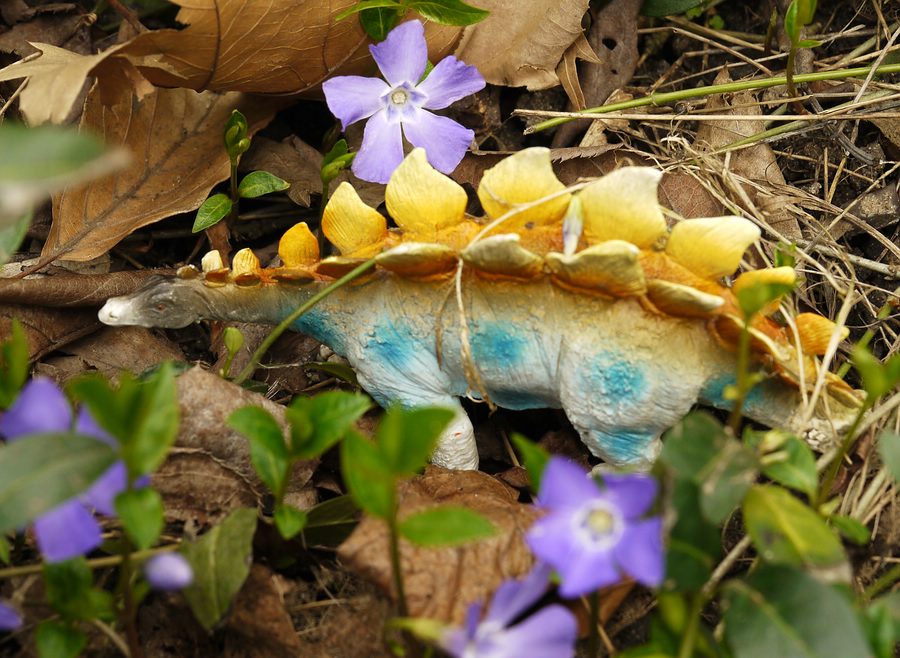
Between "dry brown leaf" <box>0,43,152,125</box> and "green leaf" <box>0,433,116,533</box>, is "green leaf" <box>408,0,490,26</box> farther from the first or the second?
"green leaf" <box>0,433,116,533</box>

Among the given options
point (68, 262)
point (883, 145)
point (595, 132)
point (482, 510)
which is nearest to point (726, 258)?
point (482, 510)

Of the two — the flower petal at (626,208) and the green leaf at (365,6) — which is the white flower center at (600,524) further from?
the green leaf at (365,6)

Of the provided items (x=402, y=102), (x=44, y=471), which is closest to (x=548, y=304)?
(x=402, y=102)

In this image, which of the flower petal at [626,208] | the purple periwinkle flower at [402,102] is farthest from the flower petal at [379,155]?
the flower petal at [626,208]

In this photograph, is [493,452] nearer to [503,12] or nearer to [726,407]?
[726,407]

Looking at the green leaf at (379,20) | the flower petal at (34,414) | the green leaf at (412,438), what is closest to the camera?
the green leaf at (412,438)

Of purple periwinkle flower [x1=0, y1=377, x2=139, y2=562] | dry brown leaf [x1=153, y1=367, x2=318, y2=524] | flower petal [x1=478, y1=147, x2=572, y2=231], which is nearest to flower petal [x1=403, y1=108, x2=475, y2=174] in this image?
flower petal [x1=478, y1=147, x2=572, y2=231]
